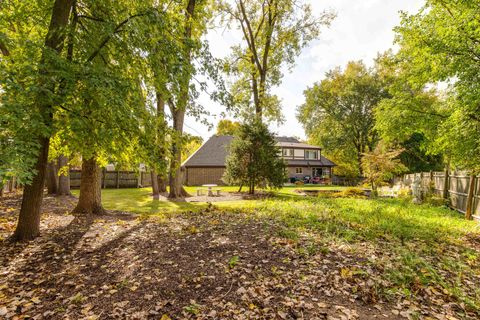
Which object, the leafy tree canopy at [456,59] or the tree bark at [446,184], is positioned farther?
the tree bark at [446,184]

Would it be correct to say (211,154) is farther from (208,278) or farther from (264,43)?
(208,278)

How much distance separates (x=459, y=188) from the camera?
1305 cm

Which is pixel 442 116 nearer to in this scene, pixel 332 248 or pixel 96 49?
pixel 332 248

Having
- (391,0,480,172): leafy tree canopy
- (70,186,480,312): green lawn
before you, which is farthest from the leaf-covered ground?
(391,0,480,172): leafy tree canopy

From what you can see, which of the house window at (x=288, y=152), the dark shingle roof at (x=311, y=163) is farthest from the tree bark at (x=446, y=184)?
the house window at (x=288, y=152)

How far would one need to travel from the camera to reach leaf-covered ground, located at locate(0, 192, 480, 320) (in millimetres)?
3492

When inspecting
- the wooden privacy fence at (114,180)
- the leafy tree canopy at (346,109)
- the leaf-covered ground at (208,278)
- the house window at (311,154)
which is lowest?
the leaf-covered ground at (208,278)

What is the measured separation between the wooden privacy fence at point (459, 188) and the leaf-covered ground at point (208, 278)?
6.47 metres

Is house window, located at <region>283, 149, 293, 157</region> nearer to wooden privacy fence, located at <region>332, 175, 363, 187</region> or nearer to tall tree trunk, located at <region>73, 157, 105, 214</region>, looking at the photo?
wooden privacy fence, located at <region>332, 175, 363, 187</region>

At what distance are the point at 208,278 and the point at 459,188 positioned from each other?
14924mm

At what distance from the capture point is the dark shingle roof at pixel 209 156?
29.9m

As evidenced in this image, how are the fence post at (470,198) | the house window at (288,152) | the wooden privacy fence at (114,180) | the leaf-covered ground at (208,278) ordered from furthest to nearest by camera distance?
the house window at (288,152) < the wooden privacy fence at (114,180) < the fence post at (470,198) < the leaf-covered ground at (208,278)

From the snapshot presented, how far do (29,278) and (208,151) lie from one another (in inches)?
1089

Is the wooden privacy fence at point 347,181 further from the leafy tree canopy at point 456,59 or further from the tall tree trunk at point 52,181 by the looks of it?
the tall tree trunk at point 52,181
